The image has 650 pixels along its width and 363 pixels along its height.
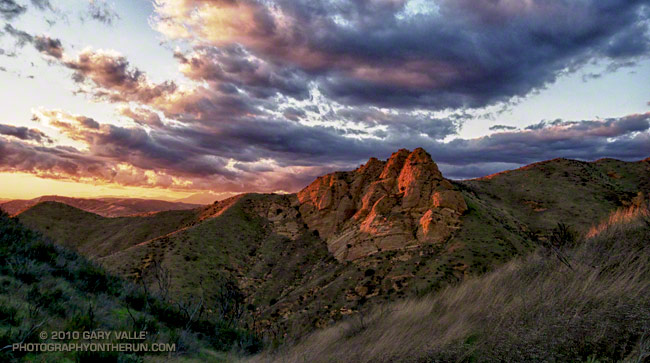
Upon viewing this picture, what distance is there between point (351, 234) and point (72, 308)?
4112cm

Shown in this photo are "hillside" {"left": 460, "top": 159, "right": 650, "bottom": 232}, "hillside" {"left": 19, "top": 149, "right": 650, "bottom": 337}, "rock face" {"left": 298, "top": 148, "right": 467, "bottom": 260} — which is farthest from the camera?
"hillside" {"left": 460, "top": 159, "right": 650, "bottom": 232}

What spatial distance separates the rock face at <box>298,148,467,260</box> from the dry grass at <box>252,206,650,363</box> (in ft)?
93.5

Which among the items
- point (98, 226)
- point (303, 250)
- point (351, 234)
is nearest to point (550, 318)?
point (351, 234)

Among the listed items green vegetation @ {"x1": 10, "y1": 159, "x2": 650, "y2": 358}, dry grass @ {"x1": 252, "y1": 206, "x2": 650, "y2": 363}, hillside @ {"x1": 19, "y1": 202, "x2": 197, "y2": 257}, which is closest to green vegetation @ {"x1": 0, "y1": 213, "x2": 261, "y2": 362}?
green vegetation @ {"x1": 10, "y1": 159, "x2": 650, "y2": 358}

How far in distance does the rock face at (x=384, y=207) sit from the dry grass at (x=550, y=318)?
28.5 meters

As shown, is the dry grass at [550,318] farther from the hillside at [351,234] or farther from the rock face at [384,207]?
the rock face at [384,207]

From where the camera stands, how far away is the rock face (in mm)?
37719

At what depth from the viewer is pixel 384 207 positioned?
44562 mm

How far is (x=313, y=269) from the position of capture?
4247 cm

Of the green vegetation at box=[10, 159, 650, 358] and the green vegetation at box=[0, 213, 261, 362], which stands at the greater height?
the green vegetation at box=[0, 213, 261, 362]

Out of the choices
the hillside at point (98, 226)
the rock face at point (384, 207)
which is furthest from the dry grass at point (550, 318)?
the hillside at point (98, 226)

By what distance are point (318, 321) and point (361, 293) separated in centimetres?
512

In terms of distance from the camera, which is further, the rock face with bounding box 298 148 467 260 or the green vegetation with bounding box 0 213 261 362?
the rock face with bounding box 298 148 467 260

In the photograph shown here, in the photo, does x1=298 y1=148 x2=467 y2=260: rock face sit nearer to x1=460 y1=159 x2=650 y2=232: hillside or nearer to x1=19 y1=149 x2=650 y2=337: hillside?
x1=19 y1=149 x2=650 y2=337: hillside
